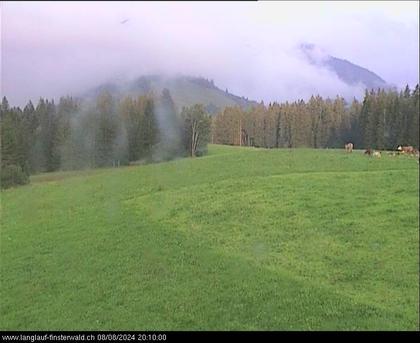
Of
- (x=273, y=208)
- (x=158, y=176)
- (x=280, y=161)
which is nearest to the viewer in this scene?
(x=273, y=208)

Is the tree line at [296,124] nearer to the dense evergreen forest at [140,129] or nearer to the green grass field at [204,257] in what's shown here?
the dense evergreen forest at [140,129]

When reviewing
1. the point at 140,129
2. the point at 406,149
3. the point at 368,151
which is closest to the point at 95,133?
the point at 140,129

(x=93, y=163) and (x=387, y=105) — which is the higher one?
(x=387, y=105)

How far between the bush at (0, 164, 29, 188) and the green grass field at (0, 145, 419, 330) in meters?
0.40

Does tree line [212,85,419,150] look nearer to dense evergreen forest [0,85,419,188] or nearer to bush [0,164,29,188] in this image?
dense evergreen forest [0,85,419,188]

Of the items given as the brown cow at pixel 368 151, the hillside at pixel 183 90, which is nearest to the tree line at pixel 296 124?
the hillside at pixel 183 90

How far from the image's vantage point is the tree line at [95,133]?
8172mm

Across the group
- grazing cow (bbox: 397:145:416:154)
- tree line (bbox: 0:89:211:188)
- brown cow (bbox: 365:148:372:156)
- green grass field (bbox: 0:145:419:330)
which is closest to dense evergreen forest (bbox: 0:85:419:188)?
tree line (bbox: 0:89:211:188)

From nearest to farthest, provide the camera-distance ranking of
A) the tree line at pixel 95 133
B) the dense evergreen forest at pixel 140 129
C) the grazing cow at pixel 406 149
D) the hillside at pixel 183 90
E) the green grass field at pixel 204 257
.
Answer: the tree line at pixel 95 133 < the hillside at pixel 183 90 < the dense evergreen forest at pixel 140 129 < the green grass field at pixel 204 257 < the grazing cow at pixel 406 149

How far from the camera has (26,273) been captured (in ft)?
33.0

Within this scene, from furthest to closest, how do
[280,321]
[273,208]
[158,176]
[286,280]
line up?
1. [158,176]
2. [273,208]
3. [286,280]
4. [280,321]

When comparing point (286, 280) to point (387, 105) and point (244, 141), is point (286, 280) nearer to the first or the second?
point (244, 141)

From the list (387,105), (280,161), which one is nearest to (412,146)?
(387,105)

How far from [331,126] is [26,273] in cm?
1051
